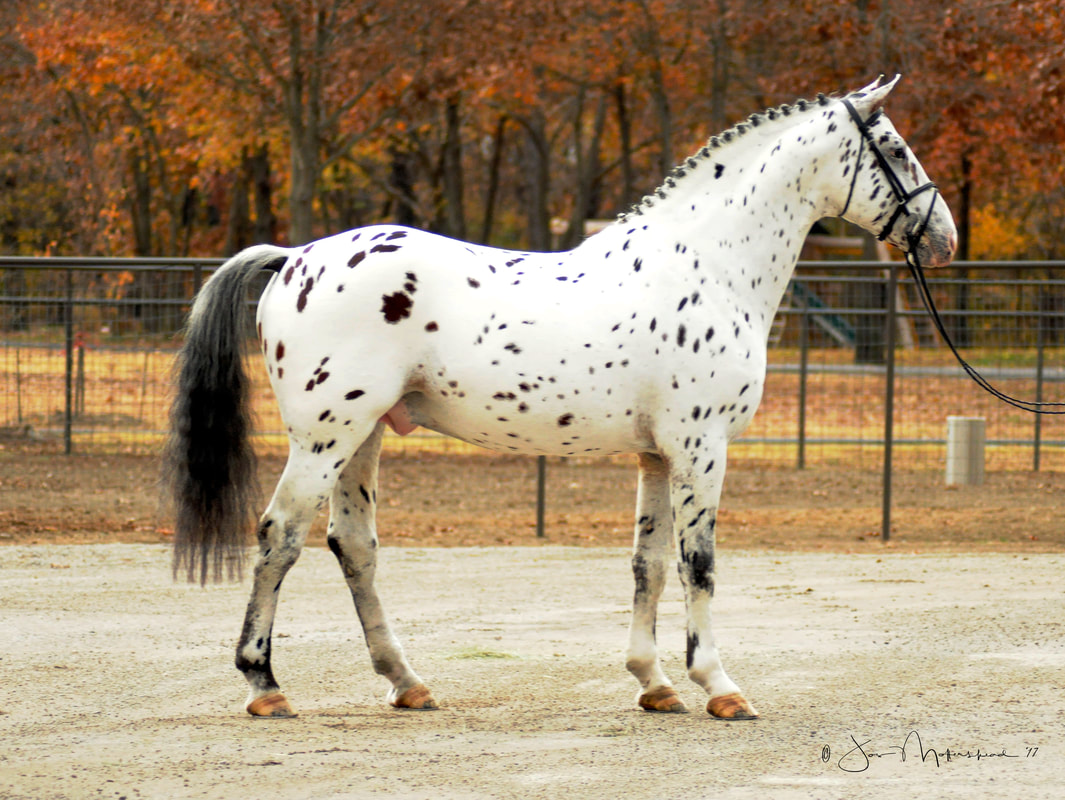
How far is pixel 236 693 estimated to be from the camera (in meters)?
5.04

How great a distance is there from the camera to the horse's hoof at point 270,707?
455 centimetres

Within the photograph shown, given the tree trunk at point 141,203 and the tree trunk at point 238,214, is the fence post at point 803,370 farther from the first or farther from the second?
the tree trunk at point 238,214

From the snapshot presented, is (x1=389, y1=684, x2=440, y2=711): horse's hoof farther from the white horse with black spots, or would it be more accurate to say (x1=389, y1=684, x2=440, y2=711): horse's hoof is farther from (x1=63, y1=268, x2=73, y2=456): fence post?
(x1=63, y1=268, x2=73, y2=456): fence post

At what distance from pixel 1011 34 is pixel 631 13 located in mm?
6570

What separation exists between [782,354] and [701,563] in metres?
8.77

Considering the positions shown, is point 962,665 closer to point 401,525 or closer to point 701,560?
point 701,560

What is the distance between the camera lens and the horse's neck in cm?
475

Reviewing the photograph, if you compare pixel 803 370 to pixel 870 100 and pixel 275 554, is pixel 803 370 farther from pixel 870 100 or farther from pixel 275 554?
pixel 275 554

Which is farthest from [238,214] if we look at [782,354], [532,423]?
[532,423]

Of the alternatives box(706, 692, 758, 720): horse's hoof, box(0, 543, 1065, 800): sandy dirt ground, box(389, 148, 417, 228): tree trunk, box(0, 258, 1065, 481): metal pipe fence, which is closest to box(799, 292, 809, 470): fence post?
box(0, 258, 1065, 481): metal pipe fence

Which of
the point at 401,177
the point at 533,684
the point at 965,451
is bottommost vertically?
the point at 533,684

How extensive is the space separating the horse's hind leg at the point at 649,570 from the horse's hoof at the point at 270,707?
1272 millimetres

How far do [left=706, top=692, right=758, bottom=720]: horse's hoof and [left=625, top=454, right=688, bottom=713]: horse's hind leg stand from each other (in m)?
0.24

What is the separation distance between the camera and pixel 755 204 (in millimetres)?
4797
